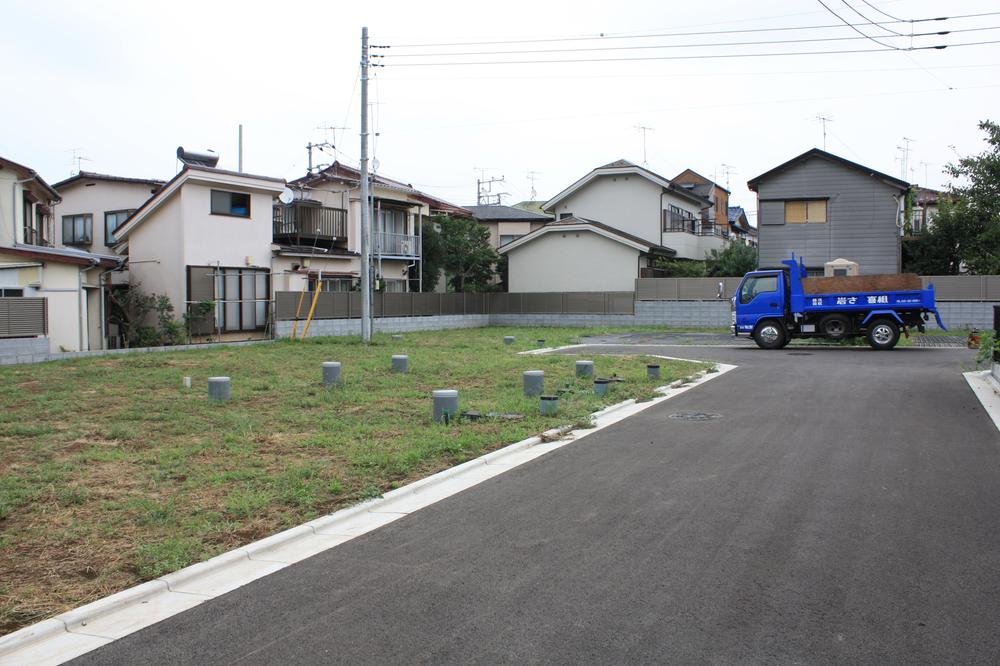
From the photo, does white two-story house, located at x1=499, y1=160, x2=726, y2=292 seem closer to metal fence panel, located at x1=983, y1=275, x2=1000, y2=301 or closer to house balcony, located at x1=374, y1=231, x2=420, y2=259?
house balcony, located at x1=374, y1=231, x2=420, y2=259

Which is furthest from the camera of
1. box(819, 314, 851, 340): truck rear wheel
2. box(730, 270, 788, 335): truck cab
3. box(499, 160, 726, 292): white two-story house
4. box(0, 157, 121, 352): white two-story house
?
box(499, 160, 726, 292): white two-story house

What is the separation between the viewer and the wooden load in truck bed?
2205 centimetres

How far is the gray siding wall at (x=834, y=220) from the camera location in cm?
3416

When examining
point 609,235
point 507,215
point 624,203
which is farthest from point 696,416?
point 507,215

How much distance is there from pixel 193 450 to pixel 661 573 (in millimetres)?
5803

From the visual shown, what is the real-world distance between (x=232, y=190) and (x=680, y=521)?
2320cm

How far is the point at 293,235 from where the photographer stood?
3073cm

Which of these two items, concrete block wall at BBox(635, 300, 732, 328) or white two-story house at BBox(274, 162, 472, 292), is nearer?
white two-story house at BBox(274, 162, 472, 292)

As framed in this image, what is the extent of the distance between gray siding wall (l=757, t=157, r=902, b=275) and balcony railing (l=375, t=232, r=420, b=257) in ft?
50.6

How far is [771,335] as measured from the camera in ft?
77.5

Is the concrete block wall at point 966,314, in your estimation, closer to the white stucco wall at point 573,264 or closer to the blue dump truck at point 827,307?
the blue dump truck at point 827,307

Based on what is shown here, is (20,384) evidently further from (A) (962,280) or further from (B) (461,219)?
(A) (962,280)

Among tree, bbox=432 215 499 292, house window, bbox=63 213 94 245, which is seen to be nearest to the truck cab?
tree, bbox=432 215 499 292

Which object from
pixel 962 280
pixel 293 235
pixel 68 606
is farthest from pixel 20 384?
pixel 962 280
